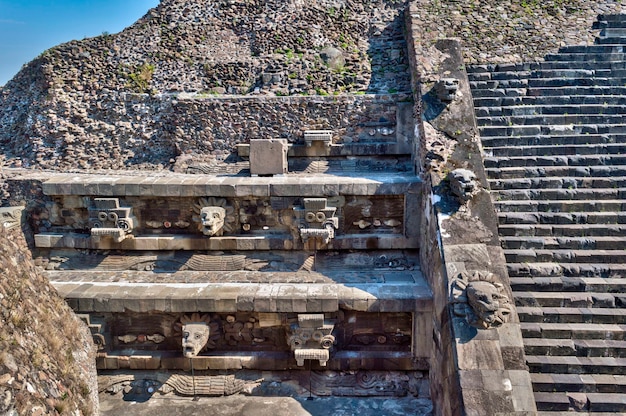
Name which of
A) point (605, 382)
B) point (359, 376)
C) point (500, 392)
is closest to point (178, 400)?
point (359, 376)

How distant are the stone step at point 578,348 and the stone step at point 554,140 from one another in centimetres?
374

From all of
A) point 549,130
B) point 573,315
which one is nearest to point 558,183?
point 549,130

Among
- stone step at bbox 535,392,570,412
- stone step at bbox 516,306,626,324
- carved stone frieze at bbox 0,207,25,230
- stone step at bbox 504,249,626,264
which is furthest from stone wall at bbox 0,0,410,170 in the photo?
stone step at bbox 535,392,570,412

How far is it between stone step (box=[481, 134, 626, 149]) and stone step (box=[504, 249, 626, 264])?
2.35m

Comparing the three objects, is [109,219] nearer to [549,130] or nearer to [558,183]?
[558,183]

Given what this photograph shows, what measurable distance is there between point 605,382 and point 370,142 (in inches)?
242

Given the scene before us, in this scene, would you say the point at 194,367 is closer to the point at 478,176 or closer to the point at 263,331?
the point at 263,331

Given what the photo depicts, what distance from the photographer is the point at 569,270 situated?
5.91 metres

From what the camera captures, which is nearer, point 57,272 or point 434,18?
point 57,272

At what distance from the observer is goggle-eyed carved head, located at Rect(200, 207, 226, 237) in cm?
681

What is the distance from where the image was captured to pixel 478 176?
6609 millimetres

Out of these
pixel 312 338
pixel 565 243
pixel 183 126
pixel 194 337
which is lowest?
pixel 312 338

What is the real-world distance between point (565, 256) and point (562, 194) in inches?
48.5

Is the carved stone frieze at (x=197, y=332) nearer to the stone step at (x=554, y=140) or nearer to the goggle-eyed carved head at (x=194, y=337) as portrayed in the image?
the goggle-eyed carved head at (x=194, y=337)
